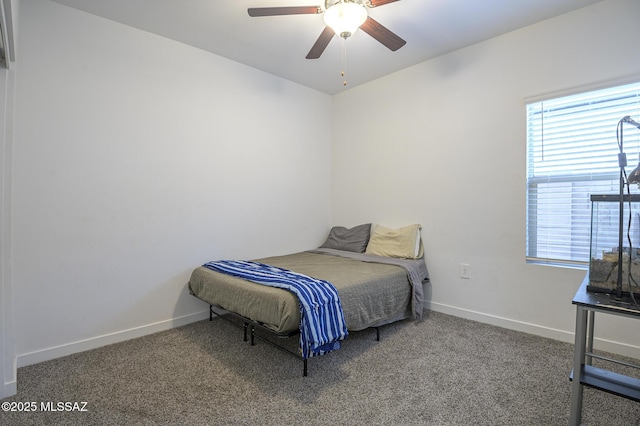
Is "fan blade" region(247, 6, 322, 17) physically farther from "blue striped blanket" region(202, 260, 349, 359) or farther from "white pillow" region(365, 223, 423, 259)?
"white pillow" region(365, 223, 423, 259)

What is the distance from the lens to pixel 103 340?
8.45 ft

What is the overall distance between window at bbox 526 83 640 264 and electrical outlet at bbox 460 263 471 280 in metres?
0.52

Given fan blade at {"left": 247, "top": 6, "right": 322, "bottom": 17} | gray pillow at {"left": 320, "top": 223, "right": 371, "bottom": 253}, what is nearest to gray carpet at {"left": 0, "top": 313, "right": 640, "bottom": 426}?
gray pillow at {"left": 320, "top": 223, "right": 371, "bottom": 253}

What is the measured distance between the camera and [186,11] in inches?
99.0

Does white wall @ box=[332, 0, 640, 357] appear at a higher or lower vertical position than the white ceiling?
lower

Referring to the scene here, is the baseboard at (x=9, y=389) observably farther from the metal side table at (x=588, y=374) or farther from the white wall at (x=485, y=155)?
the white wall at (x=485, y=155)

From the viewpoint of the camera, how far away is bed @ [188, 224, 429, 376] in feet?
7.11

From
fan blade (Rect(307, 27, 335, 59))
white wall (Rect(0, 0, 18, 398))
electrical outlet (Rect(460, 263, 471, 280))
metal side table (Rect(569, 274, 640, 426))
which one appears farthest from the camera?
electrical outlet (Rect(460, 263, 471, 280))

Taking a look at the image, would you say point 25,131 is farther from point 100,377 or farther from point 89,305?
point 100,377

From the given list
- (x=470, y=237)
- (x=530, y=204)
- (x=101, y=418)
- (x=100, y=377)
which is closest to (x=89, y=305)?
(x=100, y=377)

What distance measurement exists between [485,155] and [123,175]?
319 centimetres

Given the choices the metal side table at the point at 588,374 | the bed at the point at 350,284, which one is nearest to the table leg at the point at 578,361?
the metal side table at the point at 588,374

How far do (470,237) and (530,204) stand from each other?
1.90 feet

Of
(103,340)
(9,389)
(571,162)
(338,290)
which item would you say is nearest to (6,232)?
(9,389)
